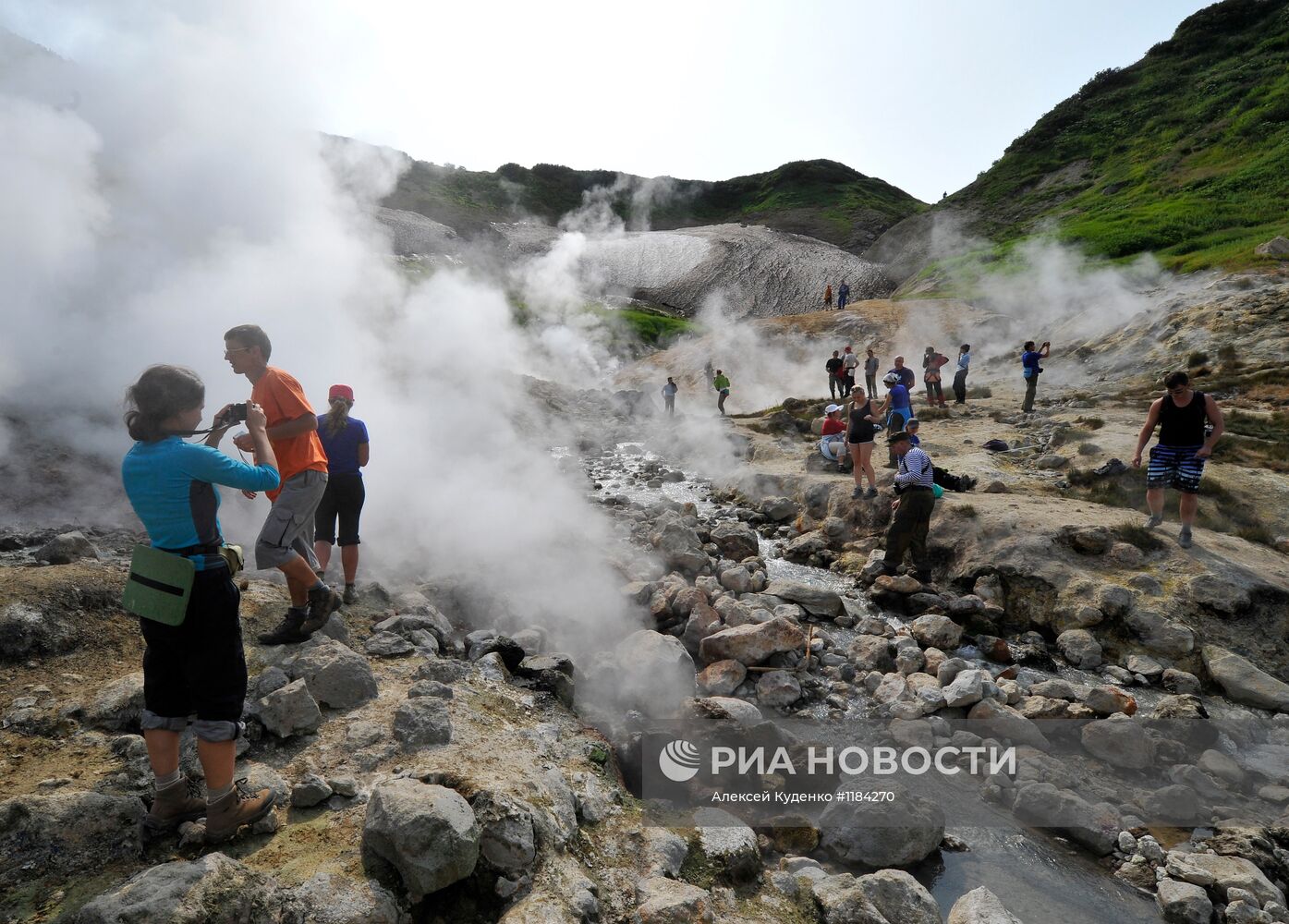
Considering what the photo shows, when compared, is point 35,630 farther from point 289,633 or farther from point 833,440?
point 833,440

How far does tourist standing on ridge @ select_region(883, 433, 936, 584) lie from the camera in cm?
658

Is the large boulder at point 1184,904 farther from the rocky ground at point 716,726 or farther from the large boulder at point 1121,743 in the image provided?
the large boulder at point 1121,743

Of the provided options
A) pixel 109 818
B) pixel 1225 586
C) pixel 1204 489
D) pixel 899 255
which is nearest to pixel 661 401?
pixel 1204 489

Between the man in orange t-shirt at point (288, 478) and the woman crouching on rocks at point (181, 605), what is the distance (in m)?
1.20

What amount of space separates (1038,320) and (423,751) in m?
23.1

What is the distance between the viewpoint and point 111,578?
3840 mm

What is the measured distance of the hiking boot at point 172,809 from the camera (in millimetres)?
2219

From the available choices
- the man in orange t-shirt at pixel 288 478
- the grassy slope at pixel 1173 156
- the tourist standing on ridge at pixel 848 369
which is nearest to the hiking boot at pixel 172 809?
the man in orange t-shirt at pixel 288 478

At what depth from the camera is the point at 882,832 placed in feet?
10.7

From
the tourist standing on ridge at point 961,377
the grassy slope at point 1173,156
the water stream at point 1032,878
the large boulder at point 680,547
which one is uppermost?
the grassy slope at point 1173,156

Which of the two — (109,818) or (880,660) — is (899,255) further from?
(109,818)

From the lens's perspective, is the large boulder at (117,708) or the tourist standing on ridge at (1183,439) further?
the tourist standing on ridge at (1183,439)

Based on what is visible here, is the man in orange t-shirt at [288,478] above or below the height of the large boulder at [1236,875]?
above

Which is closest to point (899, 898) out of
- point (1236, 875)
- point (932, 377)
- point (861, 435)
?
point (1236, 875)
